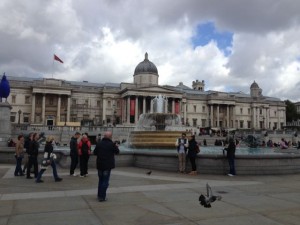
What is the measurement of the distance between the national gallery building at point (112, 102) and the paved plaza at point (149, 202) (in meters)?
69.8

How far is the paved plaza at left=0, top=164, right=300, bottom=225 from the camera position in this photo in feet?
21.4

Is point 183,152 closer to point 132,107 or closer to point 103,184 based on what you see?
point 103,184

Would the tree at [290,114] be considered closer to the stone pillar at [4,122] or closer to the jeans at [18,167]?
the stone pillar at [4,122]

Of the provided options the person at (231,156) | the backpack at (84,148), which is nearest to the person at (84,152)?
the backpack at (84,148)

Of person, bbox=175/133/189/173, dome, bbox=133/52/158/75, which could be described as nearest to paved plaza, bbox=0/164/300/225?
person, bbox=175/133/189/173

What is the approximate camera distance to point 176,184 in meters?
11.2

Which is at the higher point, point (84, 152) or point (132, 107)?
point (132, 107)

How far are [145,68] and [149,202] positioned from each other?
3592 inches

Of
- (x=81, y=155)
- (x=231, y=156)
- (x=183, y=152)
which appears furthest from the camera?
(x=183, y=152)

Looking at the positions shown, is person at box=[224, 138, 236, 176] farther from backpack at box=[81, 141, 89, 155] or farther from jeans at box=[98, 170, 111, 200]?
jeans at box=[98, 170, 111, 200]

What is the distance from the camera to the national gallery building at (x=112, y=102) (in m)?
85.8

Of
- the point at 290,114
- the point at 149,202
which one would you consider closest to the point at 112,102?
the point at 290,114

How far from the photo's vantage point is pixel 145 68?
322 ft

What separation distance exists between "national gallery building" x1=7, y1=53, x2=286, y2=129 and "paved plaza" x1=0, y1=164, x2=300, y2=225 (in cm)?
6983
